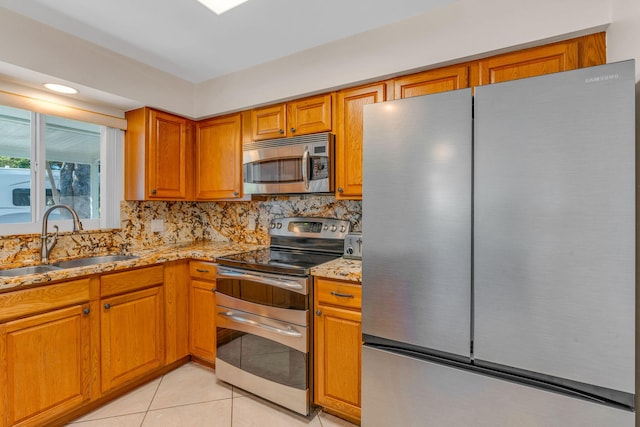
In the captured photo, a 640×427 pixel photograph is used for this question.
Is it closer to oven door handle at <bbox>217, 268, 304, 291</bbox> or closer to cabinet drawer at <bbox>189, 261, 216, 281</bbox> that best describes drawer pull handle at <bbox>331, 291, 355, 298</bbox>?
oven door handle at <bbox>217, 268, 304, 291</bbox>

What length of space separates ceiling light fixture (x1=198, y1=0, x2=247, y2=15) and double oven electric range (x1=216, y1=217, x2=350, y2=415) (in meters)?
1.48

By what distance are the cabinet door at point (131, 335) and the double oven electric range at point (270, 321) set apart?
47 centimetres

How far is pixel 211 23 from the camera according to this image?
6.07 feet

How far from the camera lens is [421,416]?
1.32m

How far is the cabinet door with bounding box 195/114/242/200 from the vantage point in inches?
103

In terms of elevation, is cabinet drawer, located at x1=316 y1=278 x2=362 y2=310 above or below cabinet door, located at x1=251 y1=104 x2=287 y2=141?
below

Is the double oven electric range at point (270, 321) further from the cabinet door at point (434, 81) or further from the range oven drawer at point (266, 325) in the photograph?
the cabinet door at point (434, 81)

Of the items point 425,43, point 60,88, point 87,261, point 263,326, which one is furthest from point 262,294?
point 60,88

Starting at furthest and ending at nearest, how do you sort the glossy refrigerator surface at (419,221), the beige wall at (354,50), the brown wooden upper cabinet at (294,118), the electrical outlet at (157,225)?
the electrical outlet at (157,225) → the brown wooden upper cabinet at (294,118) → the beige wall at (354,50) → the glossy refrigerator surface at (419,221)

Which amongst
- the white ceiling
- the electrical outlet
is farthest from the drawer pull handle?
the electrical outlet

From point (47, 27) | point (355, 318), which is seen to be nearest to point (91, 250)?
point (47, 27)

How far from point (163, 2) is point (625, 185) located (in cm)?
221

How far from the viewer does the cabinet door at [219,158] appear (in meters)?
2.61

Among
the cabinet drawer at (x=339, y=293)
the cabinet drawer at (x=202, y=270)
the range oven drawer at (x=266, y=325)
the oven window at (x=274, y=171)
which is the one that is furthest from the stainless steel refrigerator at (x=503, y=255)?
the cabinet drawer at (x=202, y=270)
